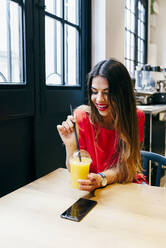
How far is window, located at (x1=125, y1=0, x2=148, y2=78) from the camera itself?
12.7 feet

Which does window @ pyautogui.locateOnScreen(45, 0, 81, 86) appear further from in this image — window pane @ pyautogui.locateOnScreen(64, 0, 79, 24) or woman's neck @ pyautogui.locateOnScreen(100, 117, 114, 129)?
woman's neck @ pyautogui.locateOnScreen(100, 117, 114, 129)

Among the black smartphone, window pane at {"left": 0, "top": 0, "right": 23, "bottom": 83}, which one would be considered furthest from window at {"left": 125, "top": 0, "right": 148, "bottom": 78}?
the black smartphone

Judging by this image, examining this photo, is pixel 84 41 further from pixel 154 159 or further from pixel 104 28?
pixel 154 159

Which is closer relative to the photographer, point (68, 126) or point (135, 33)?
point (68, 126)

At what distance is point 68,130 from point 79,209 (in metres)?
0.45

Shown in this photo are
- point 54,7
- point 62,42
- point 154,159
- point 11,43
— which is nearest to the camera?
point 154,159

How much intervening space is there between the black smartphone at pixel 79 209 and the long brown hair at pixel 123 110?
360 millimetres

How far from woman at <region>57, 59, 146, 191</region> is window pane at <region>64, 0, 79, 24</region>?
103cm

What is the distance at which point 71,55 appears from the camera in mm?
2311

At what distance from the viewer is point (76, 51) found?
93.6 inches

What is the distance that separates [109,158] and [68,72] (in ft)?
3.45

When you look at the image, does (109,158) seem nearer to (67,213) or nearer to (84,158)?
(84,158)

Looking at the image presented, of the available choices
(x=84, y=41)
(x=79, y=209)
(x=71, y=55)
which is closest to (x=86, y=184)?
(x=79, y=209)

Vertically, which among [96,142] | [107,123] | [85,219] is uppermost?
[107,123]
